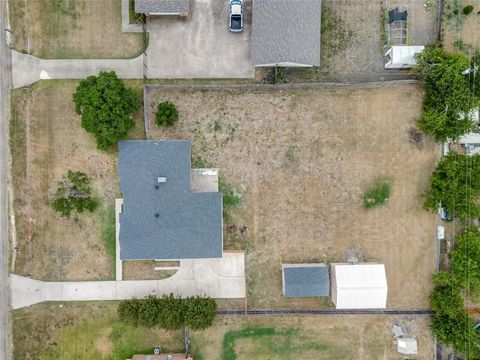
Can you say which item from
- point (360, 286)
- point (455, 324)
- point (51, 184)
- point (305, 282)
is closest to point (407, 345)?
point (455, 324)

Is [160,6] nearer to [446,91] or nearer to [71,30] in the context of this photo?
[71,30]

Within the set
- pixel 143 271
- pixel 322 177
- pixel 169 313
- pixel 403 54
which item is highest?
pixel 403 54

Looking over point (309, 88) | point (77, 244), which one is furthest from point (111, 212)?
point (309, 88)

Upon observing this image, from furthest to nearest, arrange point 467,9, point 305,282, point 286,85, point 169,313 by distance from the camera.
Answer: point 286,85, point 467,9, point 305,282, point 169,313

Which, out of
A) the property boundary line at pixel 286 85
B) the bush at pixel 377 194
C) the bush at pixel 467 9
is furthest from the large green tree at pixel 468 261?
the bush at pixel 467 9

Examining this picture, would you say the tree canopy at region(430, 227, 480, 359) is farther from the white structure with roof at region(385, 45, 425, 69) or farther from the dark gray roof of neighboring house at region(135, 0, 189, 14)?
the dark gray roof of neighboring house at region(135, 0, 189, 14)

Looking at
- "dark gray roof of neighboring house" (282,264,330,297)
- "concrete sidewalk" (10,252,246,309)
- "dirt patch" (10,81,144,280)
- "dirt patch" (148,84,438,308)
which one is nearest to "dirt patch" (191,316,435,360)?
"dirt patch" (148,84,438,308)
